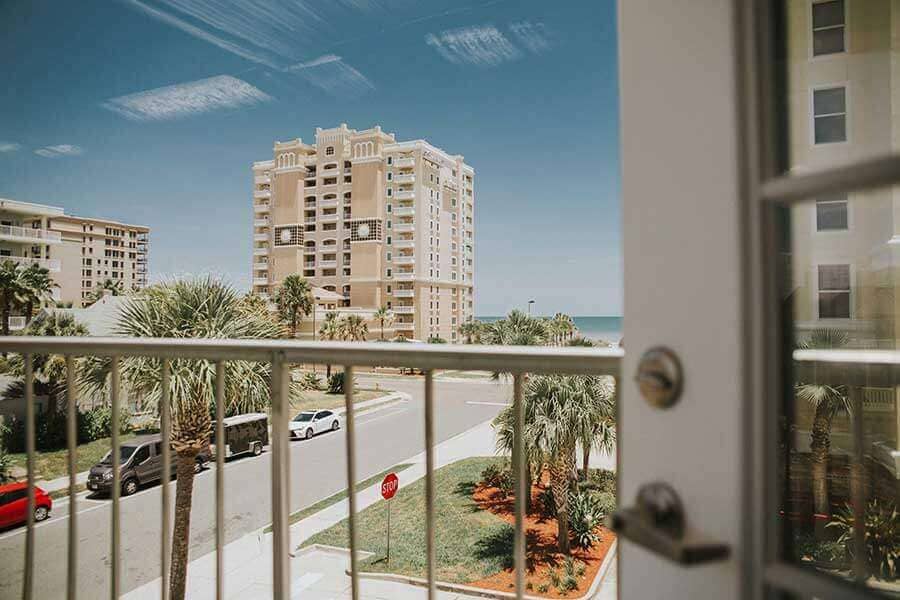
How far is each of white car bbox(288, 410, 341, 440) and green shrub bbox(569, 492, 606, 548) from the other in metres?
8.96

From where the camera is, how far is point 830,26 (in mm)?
1226

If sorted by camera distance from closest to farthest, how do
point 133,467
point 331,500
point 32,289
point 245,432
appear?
point 245,432, point 133,467, point 331,500, point 32,289

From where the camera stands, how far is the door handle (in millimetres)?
387

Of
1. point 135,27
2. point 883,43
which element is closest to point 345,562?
point 883,43

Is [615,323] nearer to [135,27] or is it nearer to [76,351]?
[135,27]

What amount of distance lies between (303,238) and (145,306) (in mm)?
36693

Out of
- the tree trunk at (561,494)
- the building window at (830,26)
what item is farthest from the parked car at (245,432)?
the tree trunk at (561,494)

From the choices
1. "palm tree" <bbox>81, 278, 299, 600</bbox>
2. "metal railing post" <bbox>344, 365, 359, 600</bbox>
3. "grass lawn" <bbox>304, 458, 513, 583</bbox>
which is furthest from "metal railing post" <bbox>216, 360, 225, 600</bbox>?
"grass lawn" <bbox>304, 458, 513, 583</bbox>

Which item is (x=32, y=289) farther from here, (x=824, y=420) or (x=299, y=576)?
(x=824, y=420)

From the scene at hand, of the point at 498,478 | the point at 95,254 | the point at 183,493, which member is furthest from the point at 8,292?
the point at 95,254

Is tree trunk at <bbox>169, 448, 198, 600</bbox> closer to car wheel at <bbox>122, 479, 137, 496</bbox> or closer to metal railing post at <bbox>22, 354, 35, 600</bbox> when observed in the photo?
metal railing post at <bbox>22, 354, 35, 600</bbox>

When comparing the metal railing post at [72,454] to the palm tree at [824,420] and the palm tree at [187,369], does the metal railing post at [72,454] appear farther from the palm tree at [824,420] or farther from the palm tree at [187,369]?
the palm tree at [187,369]

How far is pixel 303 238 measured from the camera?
132ft

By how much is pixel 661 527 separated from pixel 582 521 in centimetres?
857
